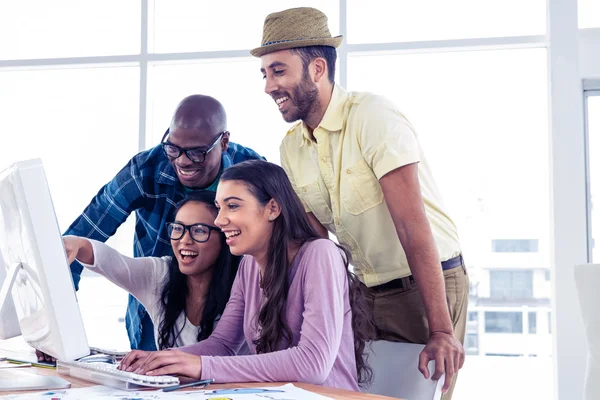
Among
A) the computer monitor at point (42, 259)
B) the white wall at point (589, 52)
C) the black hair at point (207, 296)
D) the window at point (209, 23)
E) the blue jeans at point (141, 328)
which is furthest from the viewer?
the window at point (209, 23)

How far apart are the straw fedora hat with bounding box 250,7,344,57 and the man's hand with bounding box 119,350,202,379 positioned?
0.98 m

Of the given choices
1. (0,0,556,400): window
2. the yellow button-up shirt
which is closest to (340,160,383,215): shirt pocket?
the yellow button-up shirt

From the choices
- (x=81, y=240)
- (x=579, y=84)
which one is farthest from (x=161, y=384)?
(x=579, y=84)

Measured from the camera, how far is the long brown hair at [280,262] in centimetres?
161

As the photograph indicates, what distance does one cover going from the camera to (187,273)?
6.63ft

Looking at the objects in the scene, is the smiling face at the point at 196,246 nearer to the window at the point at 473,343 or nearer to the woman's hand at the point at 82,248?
the woman's hand at the point at 82,248

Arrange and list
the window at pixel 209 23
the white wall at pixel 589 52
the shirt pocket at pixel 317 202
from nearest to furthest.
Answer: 1. the shirt pocket at pixel 317 202
2. the white wall at pixel 589 52
3. the window at pixel 209 23

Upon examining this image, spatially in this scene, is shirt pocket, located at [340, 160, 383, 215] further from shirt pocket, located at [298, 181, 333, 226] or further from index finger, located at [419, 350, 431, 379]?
index finger, located at [419, 350, 431, 379]

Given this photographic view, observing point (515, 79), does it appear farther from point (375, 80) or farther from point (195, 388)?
point (195, 388)

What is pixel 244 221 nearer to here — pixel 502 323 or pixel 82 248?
pixel 82 248

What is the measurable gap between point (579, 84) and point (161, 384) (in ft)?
9.74

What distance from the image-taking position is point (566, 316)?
348 centimetres

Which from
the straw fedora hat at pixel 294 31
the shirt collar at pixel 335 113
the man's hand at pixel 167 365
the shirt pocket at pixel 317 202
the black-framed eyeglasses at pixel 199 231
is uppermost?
the straw fedora hat at pixel 294 31

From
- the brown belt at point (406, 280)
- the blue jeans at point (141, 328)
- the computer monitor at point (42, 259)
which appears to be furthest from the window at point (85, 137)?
the computer monitor at point (42, 259)
